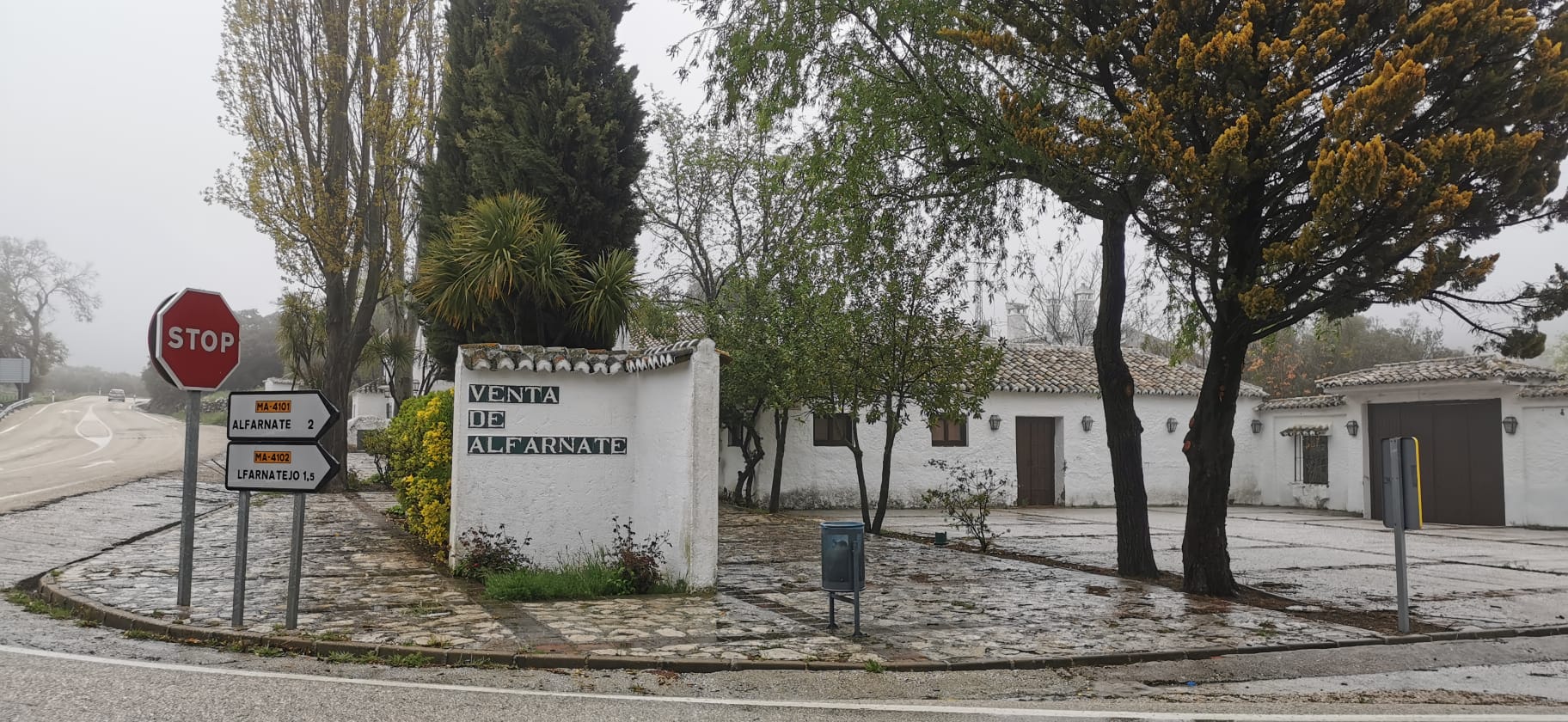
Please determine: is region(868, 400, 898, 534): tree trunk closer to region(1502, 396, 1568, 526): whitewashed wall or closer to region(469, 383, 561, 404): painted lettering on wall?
region(469, 383, 561, 404): painted lettering on wall

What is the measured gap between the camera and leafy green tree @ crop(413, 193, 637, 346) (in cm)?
1173

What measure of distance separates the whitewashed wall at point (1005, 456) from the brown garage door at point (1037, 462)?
155 mm

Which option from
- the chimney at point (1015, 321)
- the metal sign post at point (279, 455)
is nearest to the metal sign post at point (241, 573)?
the metal sign post at point (279, 455)

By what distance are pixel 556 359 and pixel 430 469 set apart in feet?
8.12

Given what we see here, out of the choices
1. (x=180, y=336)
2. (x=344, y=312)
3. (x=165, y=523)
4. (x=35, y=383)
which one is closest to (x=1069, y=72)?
(x=180, y=336)

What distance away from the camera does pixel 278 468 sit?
786 cm

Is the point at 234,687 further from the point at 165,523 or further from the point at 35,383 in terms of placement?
the point at 35,383

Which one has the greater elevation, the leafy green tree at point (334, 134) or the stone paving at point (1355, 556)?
the leafy green tree at point (334, 134)

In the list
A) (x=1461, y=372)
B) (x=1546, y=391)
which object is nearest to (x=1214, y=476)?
(x=1546, y=391)

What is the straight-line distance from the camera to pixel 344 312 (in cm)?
2150

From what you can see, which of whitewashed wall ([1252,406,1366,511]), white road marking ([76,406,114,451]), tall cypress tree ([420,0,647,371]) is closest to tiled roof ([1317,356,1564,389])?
whitewashed wall ([1252,406,1366,511])

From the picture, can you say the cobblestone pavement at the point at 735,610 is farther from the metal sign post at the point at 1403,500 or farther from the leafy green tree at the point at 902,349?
the leafy green tree at the point at 902,349

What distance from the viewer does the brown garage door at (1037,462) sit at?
25375mm

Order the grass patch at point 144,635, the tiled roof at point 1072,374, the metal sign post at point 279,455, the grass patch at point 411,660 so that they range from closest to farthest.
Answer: the grass patch at point 411,660 < the grass patch at point 144,635 < the metal sign post at point 279,455 < the tiled roof at point 1072,374
